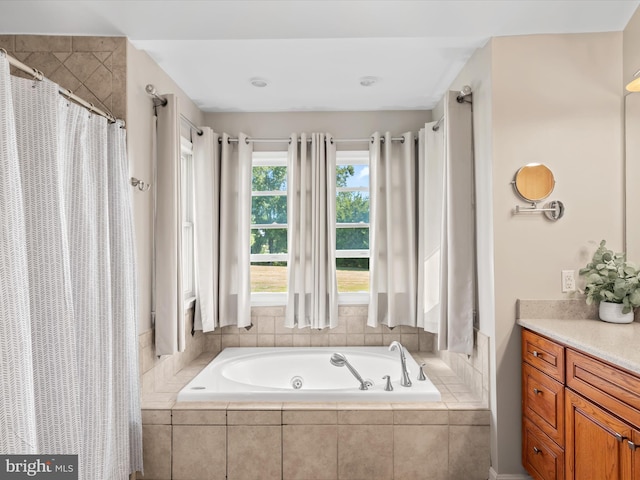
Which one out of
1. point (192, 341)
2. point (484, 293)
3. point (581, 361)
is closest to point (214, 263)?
point (192, 341)

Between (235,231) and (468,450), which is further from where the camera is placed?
(235,231)

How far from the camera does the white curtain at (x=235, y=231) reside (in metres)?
3.33

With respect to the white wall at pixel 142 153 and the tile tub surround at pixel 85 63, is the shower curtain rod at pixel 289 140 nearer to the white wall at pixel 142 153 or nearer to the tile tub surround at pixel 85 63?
the white wall at pixel 142 153

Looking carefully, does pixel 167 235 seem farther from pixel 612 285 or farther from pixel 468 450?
pixel 612 285

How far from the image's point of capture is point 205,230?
321 centimetres

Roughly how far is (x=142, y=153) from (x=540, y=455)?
8.53 feet

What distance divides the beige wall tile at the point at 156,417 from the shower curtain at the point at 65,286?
0.10m

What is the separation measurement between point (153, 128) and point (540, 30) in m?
2.24

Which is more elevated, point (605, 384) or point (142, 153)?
point (142, 153)

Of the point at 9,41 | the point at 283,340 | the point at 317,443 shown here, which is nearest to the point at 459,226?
the point at 317,443

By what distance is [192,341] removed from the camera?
321 cm

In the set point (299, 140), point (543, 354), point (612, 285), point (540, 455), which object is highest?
point (299, 140)

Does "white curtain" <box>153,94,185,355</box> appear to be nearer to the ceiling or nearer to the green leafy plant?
the ceiling

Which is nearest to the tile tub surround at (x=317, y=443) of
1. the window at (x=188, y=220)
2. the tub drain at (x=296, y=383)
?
the tub drain at (x=296, y=383)
